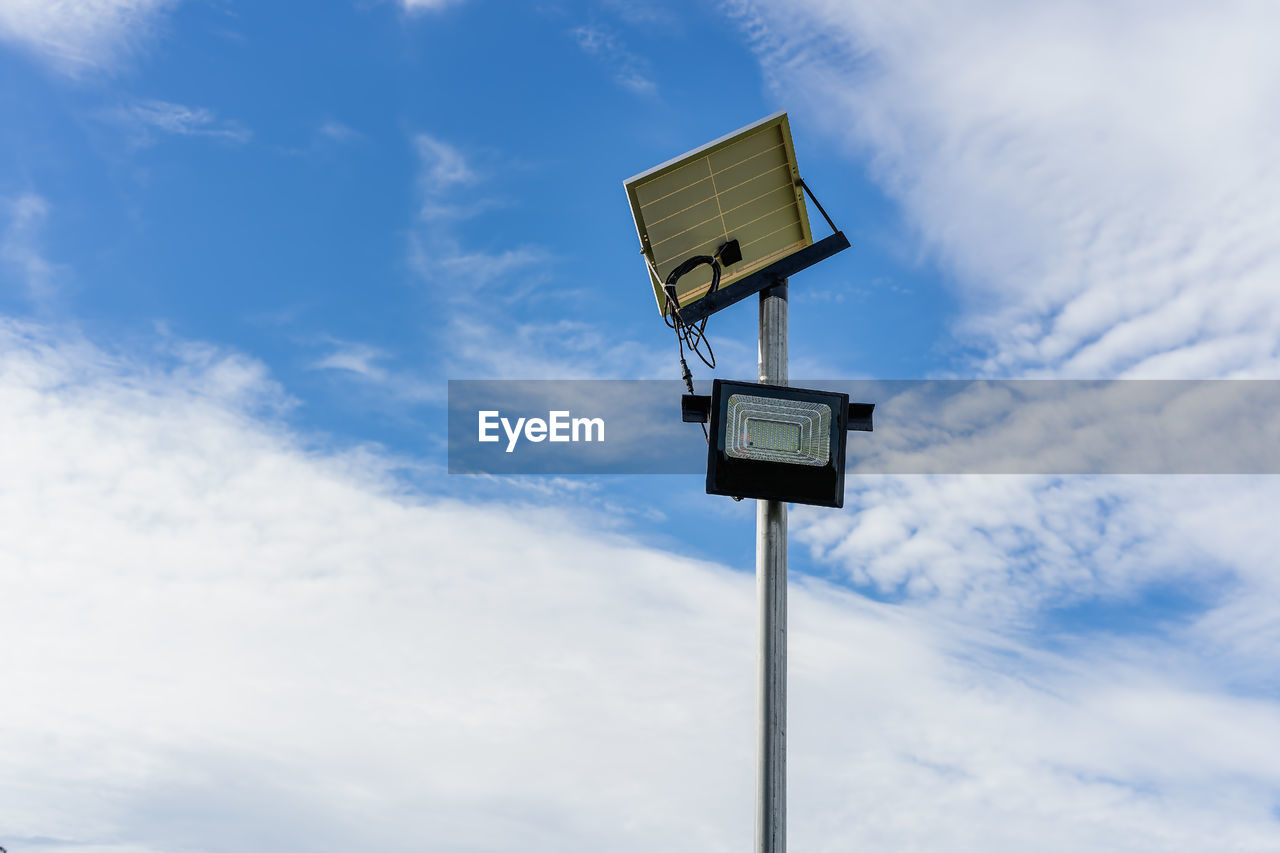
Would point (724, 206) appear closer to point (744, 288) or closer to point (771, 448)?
point (744, 288)

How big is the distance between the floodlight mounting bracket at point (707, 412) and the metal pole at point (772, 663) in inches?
20.6

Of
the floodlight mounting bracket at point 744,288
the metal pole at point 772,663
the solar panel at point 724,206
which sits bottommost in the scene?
the metal pole at point 772,663

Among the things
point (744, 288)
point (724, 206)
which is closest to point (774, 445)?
point (744, 288)

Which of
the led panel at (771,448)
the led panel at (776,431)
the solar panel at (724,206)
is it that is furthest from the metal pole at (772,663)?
the solar panel at (724,206)

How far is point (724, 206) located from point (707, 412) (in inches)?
74.2

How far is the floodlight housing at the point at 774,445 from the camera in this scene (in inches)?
293

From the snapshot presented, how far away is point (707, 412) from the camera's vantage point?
786cm

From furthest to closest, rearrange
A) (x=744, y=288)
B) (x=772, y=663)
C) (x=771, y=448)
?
(x=744, y=288)
(x=771, y=448)
(x=772, y=663)

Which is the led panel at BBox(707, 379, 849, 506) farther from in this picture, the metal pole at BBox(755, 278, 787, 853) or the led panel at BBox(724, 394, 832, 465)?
the metal pole at BBox(755, 278, 787, 853)

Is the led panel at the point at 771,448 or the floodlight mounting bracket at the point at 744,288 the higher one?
the floodlight mounting bracket at the point at 744,288

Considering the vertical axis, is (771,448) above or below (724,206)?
below

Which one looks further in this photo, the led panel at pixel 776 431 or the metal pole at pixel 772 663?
the led panel at pixel 776 431

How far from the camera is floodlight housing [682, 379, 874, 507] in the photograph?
7.44 meters

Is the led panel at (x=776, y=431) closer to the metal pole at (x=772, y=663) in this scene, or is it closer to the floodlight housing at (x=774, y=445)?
the floodlight housing at (x=774, y=445)
